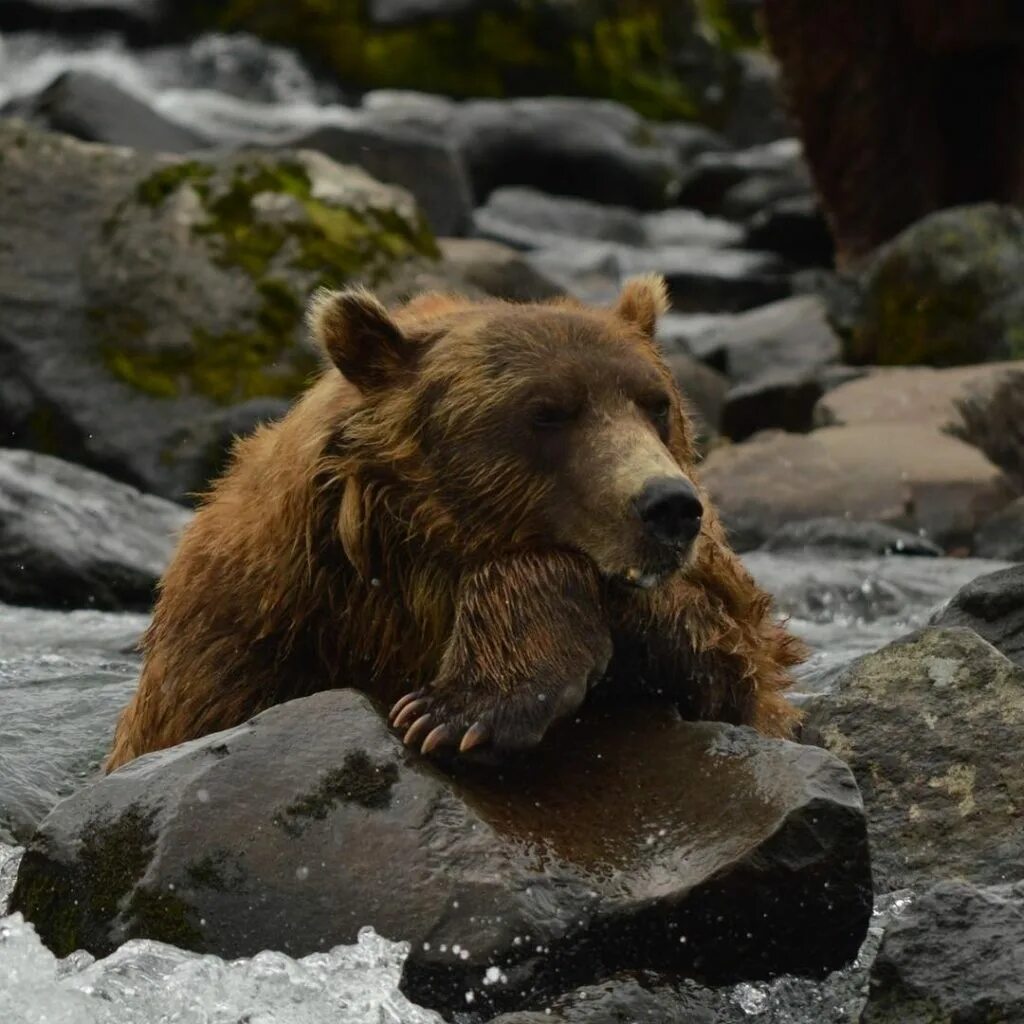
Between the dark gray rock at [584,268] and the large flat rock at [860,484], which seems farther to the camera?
the dark gray rock at [584,268]

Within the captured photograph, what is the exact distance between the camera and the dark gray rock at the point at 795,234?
876 inches

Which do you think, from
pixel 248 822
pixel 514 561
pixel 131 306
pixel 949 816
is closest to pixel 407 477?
pixel 514 561

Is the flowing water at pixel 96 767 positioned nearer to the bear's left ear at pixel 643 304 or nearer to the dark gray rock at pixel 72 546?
the dark gray rock at pixel 72 546

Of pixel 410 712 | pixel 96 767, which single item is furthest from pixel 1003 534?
pixel 410 712

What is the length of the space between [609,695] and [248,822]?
104 cm

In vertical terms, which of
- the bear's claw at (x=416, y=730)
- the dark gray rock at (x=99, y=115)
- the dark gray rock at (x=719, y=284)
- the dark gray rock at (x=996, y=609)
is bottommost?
the dark gray rock at (x=719, y=284)

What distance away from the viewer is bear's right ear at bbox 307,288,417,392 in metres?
5.17

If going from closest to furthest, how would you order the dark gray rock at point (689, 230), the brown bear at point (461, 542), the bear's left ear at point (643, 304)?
1. the brown bear at point (461, 542)
2. the bear's left ear at point (643, 304)
3. the dark gray rock at point (689, 230)

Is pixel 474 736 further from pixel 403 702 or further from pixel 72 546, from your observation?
pixel 72 546

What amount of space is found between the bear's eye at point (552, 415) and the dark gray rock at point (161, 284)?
6.21m

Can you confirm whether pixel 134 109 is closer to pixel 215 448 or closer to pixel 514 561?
pixel 215 448

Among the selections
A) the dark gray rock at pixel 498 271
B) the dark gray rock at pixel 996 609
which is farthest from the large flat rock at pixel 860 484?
the dark gray rock at pixel 996 609

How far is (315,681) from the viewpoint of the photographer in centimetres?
517

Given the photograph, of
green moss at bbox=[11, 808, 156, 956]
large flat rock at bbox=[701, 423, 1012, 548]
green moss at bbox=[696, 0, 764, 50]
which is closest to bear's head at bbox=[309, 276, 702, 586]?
green moss at bbox=[11, 808, 156, 956]
